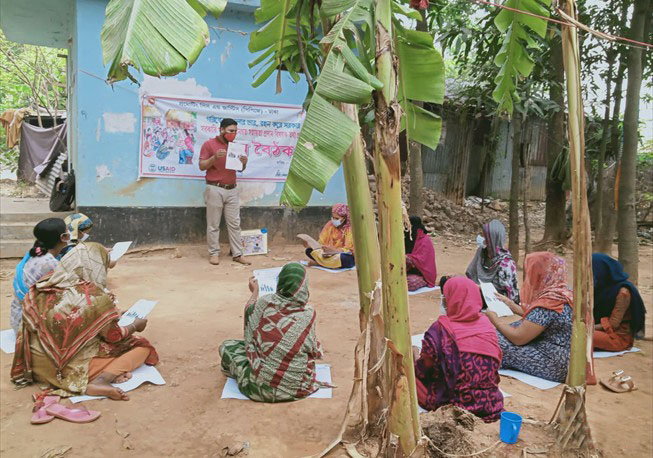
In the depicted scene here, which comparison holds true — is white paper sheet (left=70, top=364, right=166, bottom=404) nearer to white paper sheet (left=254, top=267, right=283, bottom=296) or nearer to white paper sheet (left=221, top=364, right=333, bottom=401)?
white paper sheet (left=221, top=364, right=333, bottom=401)

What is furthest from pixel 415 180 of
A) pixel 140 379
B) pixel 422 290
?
pixel 140 379

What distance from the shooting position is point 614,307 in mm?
3941

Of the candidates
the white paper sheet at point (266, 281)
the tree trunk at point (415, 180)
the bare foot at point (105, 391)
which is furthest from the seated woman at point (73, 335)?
the tree trunk at point (415, 180)

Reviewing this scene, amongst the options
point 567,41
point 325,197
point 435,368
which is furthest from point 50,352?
point 325,197

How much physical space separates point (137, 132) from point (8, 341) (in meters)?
3.80

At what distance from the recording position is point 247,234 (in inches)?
289

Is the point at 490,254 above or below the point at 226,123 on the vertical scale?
below

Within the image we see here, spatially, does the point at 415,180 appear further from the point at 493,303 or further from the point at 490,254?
the point at 493,303

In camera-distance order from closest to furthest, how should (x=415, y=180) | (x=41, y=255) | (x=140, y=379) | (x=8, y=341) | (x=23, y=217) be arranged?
(x=140, y=379) → (x=41, y=255) → (x=8, y=341) → (x=23, y=217) → (x=415, y=180)

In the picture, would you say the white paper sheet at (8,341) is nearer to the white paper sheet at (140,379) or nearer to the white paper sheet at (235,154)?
the white paper sheet at (140,379)

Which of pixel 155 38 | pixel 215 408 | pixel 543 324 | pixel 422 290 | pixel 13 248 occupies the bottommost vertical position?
pixel 215 408

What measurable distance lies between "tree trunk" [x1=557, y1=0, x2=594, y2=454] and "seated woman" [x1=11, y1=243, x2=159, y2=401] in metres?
2.49

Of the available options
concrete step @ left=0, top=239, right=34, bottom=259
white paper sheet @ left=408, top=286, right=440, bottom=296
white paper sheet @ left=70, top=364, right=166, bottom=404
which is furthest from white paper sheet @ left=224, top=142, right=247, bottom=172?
white paper sheet @ left=70, top=364, right=166, bottom=404

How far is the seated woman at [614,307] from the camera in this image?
3.88 metres
